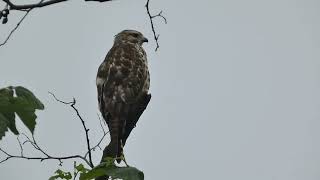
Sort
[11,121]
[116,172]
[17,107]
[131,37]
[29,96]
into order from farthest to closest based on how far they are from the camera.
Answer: [131,37] → [29,96] → [17,107] → [11,121] → [116,172]

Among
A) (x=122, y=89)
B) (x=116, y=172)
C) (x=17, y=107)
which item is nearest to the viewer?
(x=116, y=172)

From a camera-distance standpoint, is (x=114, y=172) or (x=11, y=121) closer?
(x=114, y=172)

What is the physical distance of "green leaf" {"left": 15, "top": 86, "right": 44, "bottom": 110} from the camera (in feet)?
10.4

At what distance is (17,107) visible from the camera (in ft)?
9.64

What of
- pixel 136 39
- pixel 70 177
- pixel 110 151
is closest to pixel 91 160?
pixel 70 177

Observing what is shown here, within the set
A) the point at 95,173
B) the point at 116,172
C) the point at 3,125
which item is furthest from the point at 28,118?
the point at 116,172

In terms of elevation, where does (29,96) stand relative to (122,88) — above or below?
above

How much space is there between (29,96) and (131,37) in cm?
551

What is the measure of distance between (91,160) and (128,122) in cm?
173

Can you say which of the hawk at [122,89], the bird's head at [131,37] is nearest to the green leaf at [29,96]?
the hawk at [122,89]

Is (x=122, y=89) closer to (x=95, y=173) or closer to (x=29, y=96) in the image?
(x=29, y=96)

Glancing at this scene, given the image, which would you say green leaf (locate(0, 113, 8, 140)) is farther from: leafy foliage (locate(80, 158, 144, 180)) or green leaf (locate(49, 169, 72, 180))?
green leaf (locate(49, 169, 72, 180))

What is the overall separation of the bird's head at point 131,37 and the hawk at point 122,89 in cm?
89

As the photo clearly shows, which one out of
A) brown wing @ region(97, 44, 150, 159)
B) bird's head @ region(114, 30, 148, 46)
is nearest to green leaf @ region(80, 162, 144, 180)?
brown wing @ region(97, 44, 150, 159)
